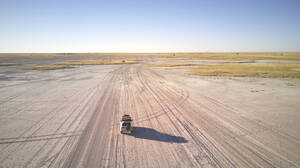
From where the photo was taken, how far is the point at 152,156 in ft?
16.2

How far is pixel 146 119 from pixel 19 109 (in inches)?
358

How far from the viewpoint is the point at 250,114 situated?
8.48 meters

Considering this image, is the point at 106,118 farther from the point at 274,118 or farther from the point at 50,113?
the point at 274,118

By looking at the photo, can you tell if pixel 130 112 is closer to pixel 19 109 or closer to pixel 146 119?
pixel 146 119

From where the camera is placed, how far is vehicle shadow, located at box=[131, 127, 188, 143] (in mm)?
5852

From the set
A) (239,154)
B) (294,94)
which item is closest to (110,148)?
(239,154)

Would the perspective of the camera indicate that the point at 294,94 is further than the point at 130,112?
Yes

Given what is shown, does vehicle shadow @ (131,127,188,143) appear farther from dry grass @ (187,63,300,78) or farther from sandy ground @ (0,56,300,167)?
dry grass @ (187,63,300,78)

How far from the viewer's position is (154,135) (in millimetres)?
6258

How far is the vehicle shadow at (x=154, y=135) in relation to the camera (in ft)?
19.2

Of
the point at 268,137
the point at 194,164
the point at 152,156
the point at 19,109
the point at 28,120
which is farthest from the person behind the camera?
the point at 19,109

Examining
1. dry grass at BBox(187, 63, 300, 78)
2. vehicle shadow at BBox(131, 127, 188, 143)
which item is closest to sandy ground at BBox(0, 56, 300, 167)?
vehicle shadow at BBox(131, 127, 188, 143)

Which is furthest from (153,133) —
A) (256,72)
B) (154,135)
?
(256,72)

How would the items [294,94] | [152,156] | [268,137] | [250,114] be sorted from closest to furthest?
[152,156], [268,137], [250,114], [294,94]
